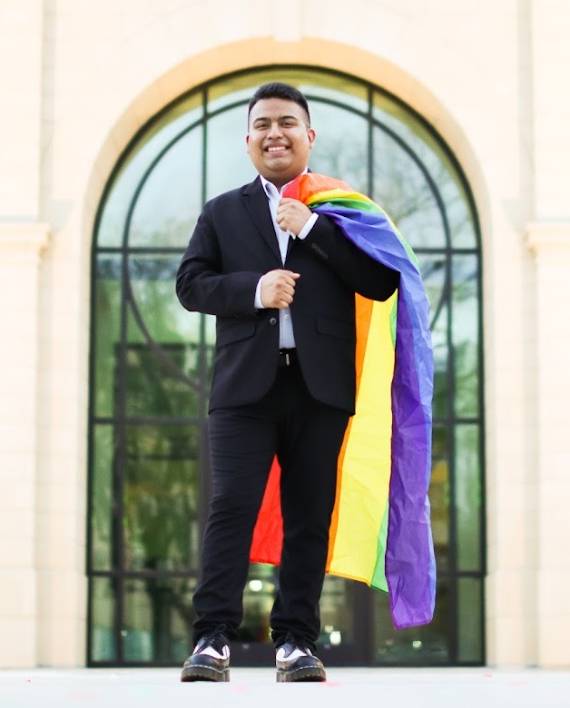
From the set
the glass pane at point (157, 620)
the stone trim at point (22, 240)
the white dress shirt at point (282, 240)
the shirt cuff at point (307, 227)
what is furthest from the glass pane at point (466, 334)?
the shirt cuff at point (307, 227)

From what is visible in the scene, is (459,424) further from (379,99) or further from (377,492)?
(377,492)

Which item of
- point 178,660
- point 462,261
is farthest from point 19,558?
point 462,261

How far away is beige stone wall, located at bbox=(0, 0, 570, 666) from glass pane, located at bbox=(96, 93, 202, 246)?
0.18m

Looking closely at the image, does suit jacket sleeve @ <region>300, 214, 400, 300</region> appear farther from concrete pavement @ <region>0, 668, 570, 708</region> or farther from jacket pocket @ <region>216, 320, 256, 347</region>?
concrete pavement @ <region>0, 668, 570, 708</region>

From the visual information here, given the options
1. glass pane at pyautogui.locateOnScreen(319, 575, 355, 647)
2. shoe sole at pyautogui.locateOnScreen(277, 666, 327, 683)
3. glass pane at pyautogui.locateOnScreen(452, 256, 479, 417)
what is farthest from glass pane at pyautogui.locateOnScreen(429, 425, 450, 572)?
shoe sole at pyautogui.locateOnScreen(277, 666, 327, 683)

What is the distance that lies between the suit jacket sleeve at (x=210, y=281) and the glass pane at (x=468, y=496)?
7.75 m

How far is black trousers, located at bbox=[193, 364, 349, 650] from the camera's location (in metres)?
5.01

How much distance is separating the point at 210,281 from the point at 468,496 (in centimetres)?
795

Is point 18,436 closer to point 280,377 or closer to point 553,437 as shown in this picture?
point 553,437

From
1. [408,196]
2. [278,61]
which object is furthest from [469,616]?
[278,61]

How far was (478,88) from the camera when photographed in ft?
41.8

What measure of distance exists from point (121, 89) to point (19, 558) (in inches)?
142

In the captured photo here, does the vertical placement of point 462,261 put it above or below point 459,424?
above

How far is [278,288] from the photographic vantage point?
4918 millimetres
